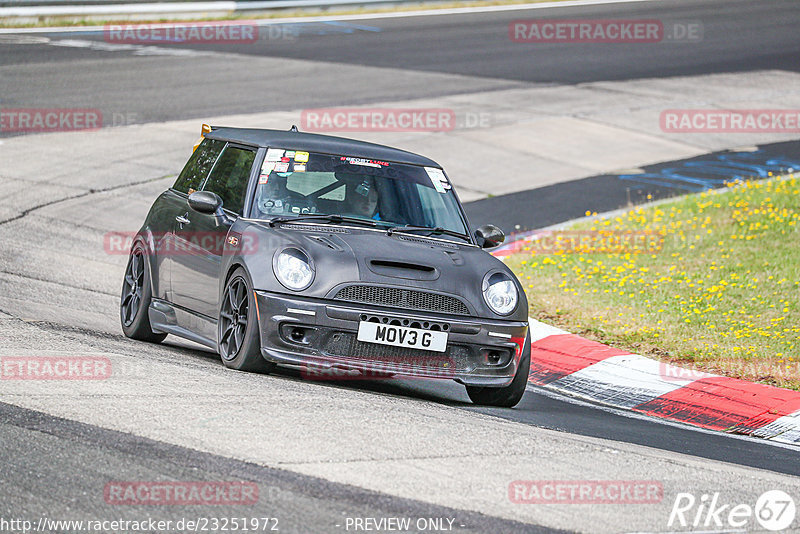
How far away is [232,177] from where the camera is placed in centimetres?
838

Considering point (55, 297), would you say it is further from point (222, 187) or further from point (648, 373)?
point (648, 373)

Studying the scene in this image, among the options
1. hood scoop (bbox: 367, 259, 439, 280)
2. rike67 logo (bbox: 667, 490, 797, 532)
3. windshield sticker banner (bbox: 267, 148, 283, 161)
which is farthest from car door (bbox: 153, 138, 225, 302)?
rike67 logo (bbox: 667, 490, 797, 532)

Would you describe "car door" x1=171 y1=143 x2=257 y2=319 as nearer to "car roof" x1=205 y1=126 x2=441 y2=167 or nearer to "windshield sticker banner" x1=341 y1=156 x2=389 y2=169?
"car roof" x1=205 y1=126 x2=441 y2=167

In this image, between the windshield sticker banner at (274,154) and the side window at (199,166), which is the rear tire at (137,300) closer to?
the side window at (199,166)

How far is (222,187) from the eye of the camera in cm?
847

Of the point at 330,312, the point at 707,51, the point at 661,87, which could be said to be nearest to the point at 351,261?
the point at 330,312

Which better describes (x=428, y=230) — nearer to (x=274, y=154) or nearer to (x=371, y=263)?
(x=371, y=263)

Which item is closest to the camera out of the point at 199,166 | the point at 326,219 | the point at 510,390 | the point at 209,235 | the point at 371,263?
the point at 371,263

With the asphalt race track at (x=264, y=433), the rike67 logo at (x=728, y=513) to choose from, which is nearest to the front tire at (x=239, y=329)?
the asphalt race track at (x=264, y=433)

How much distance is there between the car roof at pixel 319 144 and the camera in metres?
8.23

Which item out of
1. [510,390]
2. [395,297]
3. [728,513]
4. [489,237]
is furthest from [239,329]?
[728,513]

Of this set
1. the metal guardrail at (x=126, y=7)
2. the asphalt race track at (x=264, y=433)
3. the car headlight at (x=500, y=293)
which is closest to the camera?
the asphalt race track at (x=264, y=433)

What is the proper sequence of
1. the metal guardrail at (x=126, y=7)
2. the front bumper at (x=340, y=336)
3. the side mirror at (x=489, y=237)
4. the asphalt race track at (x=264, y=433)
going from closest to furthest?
1. the asphalt race track at (x=264, y=433)
2. the front bumper at (x=340, y=336)
3. the side mirror at (x=489, y=237)
4. the metal guardrail at (x=126, y=7)

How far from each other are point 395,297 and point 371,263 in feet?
0.87
